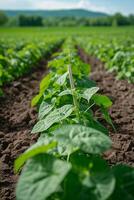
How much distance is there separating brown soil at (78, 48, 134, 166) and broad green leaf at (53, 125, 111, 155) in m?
1.40

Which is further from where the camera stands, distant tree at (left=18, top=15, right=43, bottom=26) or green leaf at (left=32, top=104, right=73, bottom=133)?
distant tree at (left=18, top=15, right=43, bottom=26)

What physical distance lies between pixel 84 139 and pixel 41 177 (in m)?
0.27

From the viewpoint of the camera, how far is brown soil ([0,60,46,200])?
126 inches

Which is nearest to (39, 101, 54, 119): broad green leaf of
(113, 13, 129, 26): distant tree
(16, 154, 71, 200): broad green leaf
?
(16, 154, 71, 200): broad green leaf

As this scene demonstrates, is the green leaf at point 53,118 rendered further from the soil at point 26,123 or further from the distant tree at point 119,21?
the distant tree at point 119,21

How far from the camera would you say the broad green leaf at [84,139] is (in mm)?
1825

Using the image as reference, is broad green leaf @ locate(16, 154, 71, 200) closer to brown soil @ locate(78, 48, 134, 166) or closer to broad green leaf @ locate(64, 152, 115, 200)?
broad green leaf @ locate(64, 152, 115, 200)

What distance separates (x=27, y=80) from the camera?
852 cm

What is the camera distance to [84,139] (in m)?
1.90

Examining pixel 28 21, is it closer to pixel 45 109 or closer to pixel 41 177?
pixel 45 109

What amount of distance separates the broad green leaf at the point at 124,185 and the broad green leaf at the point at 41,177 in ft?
0.83

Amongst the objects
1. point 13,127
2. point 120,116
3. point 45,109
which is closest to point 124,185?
point 45,109

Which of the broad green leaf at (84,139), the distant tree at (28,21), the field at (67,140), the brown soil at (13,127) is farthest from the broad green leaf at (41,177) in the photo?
the distant tree at (28,21)

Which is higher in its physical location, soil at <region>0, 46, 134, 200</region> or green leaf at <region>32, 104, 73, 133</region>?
green leaf at <region>32, 104, 73, 133</region>
